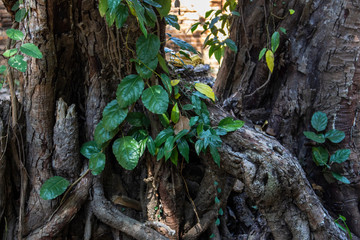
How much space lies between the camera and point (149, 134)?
1.49 m

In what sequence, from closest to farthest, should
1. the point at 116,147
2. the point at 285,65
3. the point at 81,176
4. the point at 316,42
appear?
1. the point at 116,147
2. the point at 81,176
3. the point at 316,42
4. the point at 285,65

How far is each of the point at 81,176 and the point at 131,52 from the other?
0.63 meters

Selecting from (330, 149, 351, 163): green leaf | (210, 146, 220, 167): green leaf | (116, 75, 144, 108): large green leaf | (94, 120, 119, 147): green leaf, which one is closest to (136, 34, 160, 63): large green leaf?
(116, 75, 144, 108): large green leaf

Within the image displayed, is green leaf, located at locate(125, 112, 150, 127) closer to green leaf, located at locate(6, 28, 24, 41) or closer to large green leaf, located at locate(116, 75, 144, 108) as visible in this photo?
large green leaf, located at locate(116, 75, 144, 108)

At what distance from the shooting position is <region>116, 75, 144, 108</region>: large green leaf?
4.07 feet

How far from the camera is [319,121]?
1716mm

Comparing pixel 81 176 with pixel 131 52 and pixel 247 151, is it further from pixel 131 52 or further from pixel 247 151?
pixel 247 151

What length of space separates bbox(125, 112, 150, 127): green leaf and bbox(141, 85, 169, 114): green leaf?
18cm

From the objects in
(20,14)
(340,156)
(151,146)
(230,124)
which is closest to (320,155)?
(340,156)

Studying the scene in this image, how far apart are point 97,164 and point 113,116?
24cm

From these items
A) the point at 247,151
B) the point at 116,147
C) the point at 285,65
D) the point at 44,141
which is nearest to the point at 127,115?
the point at 116,147

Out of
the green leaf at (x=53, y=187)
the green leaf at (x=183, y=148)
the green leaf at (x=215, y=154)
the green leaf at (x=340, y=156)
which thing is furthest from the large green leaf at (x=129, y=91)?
the green leaf at (x=340, y=156)

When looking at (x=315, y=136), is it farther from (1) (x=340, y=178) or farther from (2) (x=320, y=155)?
(1) (x=340, y=178)

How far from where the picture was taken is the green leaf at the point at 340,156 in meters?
1.63
